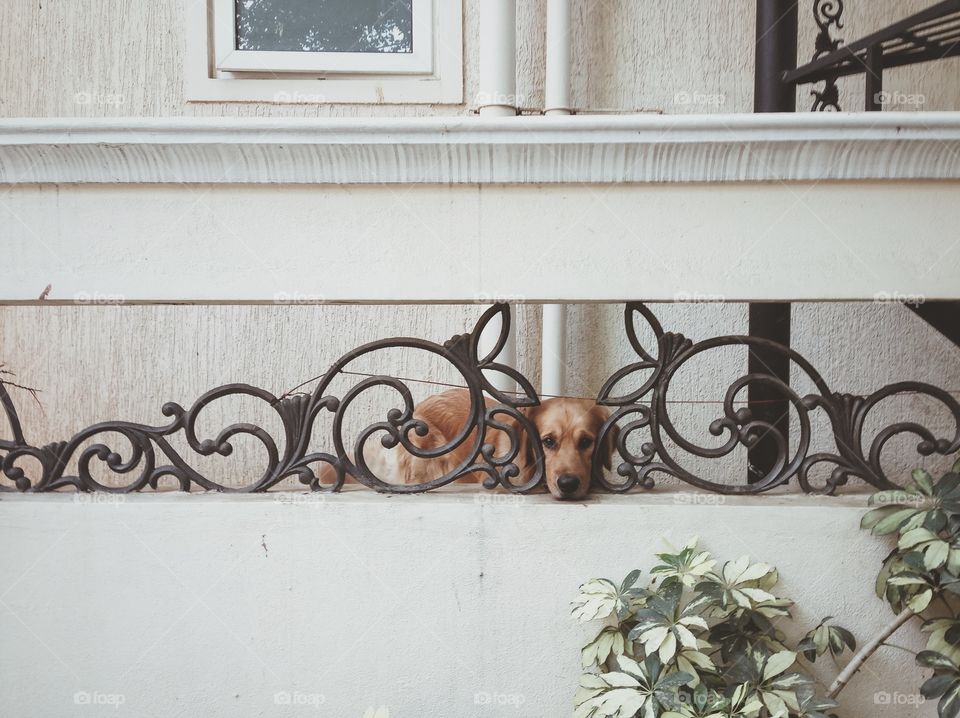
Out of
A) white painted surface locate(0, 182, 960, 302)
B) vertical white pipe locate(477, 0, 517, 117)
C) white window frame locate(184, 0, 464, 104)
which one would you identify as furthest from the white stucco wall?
white painted surface locate(0, 182, 960, 302)

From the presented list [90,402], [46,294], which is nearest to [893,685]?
[46,294]

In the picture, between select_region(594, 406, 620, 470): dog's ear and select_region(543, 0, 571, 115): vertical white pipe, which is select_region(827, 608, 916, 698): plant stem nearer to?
select_region(594, 406, 620, 470): dog's ear

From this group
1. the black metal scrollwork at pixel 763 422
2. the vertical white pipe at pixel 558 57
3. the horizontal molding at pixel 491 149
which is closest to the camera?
the horizontal molding at pixel 491 149

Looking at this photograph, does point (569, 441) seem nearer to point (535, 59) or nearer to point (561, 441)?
point (561, 441)

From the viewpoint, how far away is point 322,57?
2709 mm

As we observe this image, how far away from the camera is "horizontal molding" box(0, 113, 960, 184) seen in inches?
54.1

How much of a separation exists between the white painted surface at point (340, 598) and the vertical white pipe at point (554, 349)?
1212 millimetres

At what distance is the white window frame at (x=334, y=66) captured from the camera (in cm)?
267

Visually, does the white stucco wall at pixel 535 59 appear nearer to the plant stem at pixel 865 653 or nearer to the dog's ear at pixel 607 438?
the dog's ear at pixel 607 438

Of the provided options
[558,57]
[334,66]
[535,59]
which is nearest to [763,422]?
[558,57]

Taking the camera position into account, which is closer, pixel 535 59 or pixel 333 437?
pixel 333 437

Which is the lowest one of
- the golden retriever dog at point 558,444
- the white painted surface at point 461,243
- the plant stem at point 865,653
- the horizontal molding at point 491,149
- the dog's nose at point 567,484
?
the plant stem at point 865,653

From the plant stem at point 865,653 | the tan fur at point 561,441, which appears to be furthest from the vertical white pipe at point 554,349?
the plant stem at point 865,653

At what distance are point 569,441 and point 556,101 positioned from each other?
152 cm
